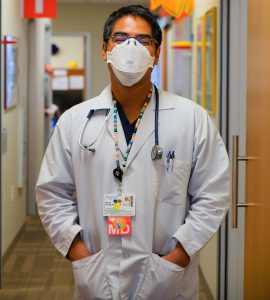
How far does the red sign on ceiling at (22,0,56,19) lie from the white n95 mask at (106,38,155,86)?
298cm

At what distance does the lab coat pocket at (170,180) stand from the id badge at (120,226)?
0.12m

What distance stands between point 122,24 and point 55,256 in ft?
11.2

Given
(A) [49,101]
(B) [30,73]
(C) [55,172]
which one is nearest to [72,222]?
(C) [55,172]

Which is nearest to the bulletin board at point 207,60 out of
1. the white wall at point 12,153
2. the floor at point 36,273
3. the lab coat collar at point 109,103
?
the floor at point 36,273

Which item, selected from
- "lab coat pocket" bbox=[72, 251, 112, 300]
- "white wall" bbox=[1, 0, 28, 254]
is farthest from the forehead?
"white wall" bbox=[1, 0, 28, 254]

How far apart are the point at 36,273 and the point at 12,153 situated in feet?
4.01

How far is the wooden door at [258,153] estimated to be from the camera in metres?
2.25

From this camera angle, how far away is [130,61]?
5.94 ft

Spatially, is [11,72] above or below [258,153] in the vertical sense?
above

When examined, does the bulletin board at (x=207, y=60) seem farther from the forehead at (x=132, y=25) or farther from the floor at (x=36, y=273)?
the forehead at (x=132, y=25)

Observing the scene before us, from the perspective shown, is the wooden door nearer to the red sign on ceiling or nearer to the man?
the man

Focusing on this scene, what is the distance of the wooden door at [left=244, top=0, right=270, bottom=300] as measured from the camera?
2250mm

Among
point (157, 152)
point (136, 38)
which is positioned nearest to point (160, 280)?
point (157, 152)

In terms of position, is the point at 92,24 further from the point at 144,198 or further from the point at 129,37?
the point at 144,198
